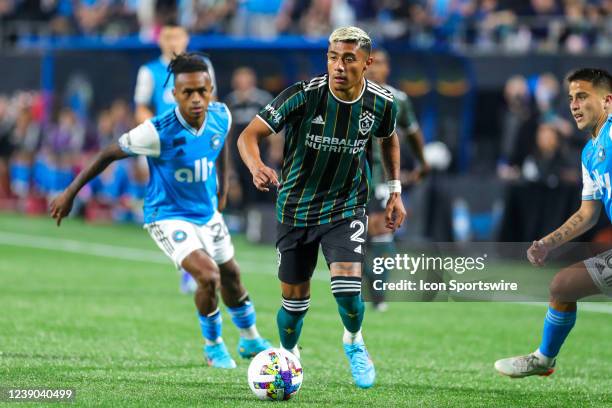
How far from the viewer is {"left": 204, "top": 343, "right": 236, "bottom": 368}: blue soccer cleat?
9.04 m

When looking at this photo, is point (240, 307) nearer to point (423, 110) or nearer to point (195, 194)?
point (195, 194)

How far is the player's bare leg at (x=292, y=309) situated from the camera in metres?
8.20

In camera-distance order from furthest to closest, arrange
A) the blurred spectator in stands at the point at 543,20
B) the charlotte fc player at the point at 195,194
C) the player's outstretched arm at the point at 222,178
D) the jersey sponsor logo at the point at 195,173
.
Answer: the blurred spectator in stands at the point at 543,20 → the player's outstretched arm at the point at 222,178 → the jersey sponsor logo at the point at 195,173 → the charlotte fc player at the point at 195,194

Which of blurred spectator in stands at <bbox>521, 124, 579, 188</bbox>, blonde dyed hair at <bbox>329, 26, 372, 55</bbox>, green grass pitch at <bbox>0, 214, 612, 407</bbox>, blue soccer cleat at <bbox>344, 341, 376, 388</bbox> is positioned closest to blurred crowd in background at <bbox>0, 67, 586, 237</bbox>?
blurred spectator in stands at <bbox>521, 124, 579, 188</bbox>

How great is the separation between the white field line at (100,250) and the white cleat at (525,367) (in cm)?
754

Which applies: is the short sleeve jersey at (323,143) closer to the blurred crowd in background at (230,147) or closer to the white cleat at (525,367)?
the white cleat at (525,367)

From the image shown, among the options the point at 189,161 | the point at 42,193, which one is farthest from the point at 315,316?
the point at 42,193

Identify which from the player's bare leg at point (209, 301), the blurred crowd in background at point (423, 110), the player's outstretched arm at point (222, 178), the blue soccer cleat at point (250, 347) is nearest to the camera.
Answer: the player's bare leg at point (209, 301)

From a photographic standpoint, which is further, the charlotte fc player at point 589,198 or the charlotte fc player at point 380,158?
the charlotte fc player at point 380,158

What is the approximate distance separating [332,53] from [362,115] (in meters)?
0.46

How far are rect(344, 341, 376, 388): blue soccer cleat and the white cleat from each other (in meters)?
0.92

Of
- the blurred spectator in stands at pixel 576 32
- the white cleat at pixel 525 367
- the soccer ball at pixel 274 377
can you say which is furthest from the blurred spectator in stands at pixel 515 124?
the soccer ball at pixel 274 377

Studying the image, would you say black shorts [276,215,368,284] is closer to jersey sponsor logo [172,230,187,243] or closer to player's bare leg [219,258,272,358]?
jersey sponsor logo [172,230,187,243]

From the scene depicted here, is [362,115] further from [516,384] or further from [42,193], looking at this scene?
[42,193]
